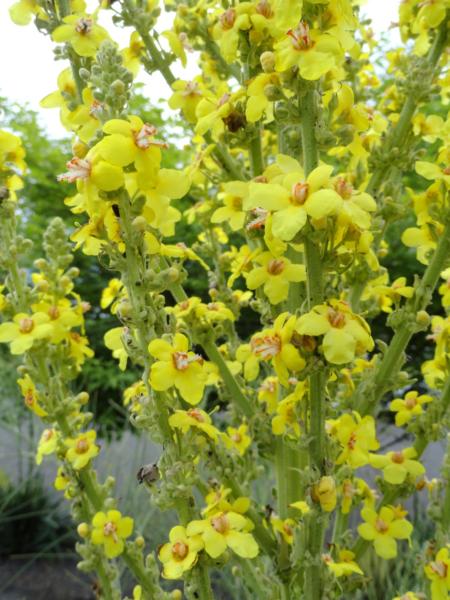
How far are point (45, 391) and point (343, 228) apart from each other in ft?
3.11

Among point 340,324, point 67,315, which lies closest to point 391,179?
point 340,324

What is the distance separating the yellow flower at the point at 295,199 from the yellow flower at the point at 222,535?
56cm

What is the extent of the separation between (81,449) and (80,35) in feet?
3.05

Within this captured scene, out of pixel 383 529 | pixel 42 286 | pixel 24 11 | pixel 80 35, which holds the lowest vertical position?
pixel 383 529

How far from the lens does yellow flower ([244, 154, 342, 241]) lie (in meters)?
0.89

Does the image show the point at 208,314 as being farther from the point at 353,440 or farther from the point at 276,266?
the point at 353,440

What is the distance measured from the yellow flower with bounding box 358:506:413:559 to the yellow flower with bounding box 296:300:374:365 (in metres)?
0.73

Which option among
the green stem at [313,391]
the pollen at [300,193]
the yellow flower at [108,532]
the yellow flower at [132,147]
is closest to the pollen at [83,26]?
the yellow flower at [132,147]

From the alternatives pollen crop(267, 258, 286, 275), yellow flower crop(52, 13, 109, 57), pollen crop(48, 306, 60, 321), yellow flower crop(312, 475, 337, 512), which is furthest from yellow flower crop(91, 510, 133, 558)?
yellow flower crop(52, 13, 109, 57)

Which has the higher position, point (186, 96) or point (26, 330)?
point (186, 96)

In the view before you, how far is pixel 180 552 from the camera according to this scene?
1.15 metres

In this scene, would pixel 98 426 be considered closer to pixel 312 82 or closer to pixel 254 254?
pixel 254 254

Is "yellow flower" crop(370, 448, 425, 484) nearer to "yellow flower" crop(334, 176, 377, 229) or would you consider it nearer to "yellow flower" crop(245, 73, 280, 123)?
"yellow flower" crop(334, 176, 377, 229)

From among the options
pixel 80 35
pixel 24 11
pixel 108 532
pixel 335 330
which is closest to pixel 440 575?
pixel 108 532
